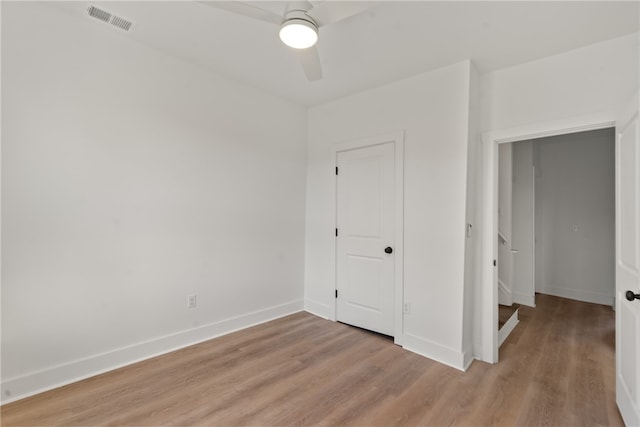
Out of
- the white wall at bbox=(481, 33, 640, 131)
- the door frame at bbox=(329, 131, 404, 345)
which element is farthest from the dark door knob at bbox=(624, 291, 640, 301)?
the door frame at bbox=(329, 131, 404, 345)

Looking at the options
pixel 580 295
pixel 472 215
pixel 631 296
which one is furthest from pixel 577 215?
pixel 631 296

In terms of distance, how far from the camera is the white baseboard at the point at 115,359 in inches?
80.0

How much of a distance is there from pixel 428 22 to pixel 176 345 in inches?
136

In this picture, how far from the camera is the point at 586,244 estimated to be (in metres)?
4.81

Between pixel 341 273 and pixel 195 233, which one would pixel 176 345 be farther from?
pixel 341 273

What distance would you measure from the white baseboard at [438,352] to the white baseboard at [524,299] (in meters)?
2.43

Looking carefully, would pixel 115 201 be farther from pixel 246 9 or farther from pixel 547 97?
pixel 547 97

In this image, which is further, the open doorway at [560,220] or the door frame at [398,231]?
the open doorway at [560,220]

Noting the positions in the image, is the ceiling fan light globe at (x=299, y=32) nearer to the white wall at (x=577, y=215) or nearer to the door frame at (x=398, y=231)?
the door frame at (x=398, y=231)

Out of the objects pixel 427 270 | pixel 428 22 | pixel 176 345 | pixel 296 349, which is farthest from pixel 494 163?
pixel 176 345

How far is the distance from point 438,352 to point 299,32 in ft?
9.14

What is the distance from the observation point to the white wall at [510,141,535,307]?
4.52 metres

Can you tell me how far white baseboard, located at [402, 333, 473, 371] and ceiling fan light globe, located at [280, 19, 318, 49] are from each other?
268 centimetres

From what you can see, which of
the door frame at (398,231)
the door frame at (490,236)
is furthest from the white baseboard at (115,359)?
the door frame at (490,236)
